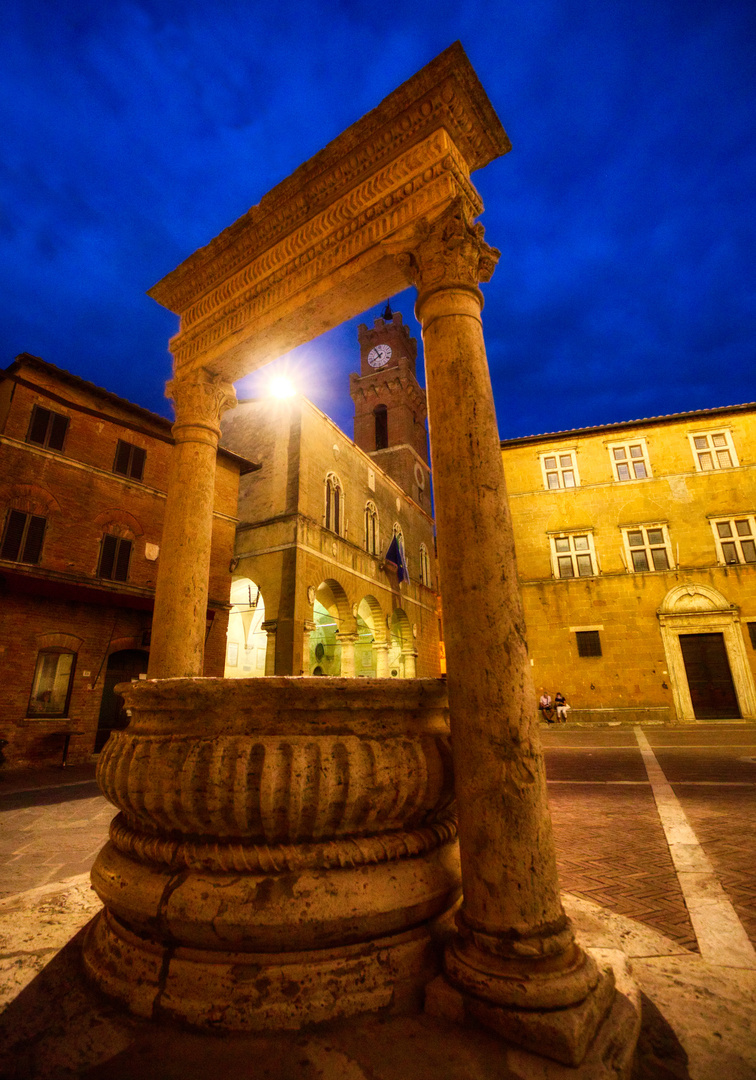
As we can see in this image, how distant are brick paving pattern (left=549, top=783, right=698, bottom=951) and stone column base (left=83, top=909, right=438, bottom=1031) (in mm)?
1502

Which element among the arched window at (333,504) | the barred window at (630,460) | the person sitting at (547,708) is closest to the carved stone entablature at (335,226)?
the arched window at (333,504)

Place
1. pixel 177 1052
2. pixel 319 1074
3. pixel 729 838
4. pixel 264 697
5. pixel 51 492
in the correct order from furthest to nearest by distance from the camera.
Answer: pixel 51 492 → pixel 729 838 → pixel 264 697 → pixel 177 1052 → pixel 319 1074

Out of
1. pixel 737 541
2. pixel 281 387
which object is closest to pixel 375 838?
pixel 281 387

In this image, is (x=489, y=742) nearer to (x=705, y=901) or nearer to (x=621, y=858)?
(x=705, y=901)

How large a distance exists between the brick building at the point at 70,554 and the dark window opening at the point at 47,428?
24 mm

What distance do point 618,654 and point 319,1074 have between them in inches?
689

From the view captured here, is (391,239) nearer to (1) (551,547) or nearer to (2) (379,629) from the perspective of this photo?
(1) (551,547)

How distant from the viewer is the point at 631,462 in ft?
61.2

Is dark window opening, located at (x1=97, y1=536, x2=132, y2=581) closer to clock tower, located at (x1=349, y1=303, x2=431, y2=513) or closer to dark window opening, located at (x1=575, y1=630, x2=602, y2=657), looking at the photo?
dark window opening, located at (x1=575, y1=630, x2=602, y2=657)

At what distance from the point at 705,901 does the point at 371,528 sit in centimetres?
1855

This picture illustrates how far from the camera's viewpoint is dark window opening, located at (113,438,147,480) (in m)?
13.6

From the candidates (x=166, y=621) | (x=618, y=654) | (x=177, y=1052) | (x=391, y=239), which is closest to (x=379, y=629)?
(x=618, y=654)

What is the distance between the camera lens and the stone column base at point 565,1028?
5.21 feet

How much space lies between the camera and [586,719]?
1658cm
